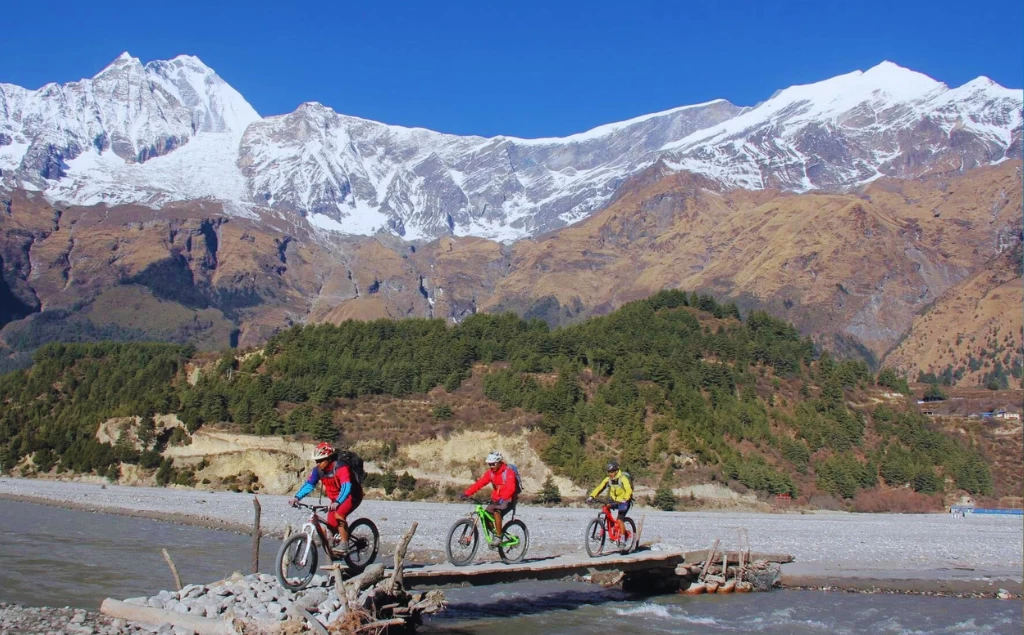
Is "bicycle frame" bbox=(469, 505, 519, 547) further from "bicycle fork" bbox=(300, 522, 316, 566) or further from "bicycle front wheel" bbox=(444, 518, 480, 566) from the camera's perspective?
"bicycle fork" bbox=(300, 522, 316, 566)

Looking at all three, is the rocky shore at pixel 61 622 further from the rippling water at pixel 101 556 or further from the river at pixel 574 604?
the river at pixel 574 604

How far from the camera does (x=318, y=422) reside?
87.3m

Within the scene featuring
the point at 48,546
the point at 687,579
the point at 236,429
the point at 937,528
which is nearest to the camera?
the point at 687,579

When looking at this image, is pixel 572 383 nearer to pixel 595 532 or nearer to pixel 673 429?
pixel 673 429

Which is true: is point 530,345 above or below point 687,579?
above

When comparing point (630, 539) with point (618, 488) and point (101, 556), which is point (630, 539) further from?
point (101, 556)

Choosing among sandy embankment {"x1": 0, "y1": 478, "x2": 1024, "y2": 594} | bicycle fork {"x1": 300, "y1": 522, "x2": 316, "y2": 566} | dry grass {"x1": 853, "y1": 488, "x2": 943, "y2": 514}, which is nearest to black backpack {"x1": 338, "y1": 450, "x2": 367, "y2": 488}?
bicycle fork {"x1": 300, "y1": 522, "x2": 316, "y2": 566}

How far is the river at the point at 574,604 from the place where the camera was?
26984mm

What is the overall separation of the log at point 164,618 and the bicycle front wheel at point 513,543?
312 inches

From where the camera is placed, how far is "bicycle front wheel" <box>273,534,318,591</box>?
20.4 m

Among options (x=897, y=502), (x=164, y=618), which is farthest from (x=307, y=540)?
(x=897, y=502)

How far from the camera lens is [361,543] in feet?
71.4

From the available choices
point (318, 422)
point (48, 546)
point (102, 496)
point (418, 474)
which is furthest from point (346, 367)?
point (48, 546)

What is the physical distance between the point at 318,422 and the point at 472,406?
49.1 feet
